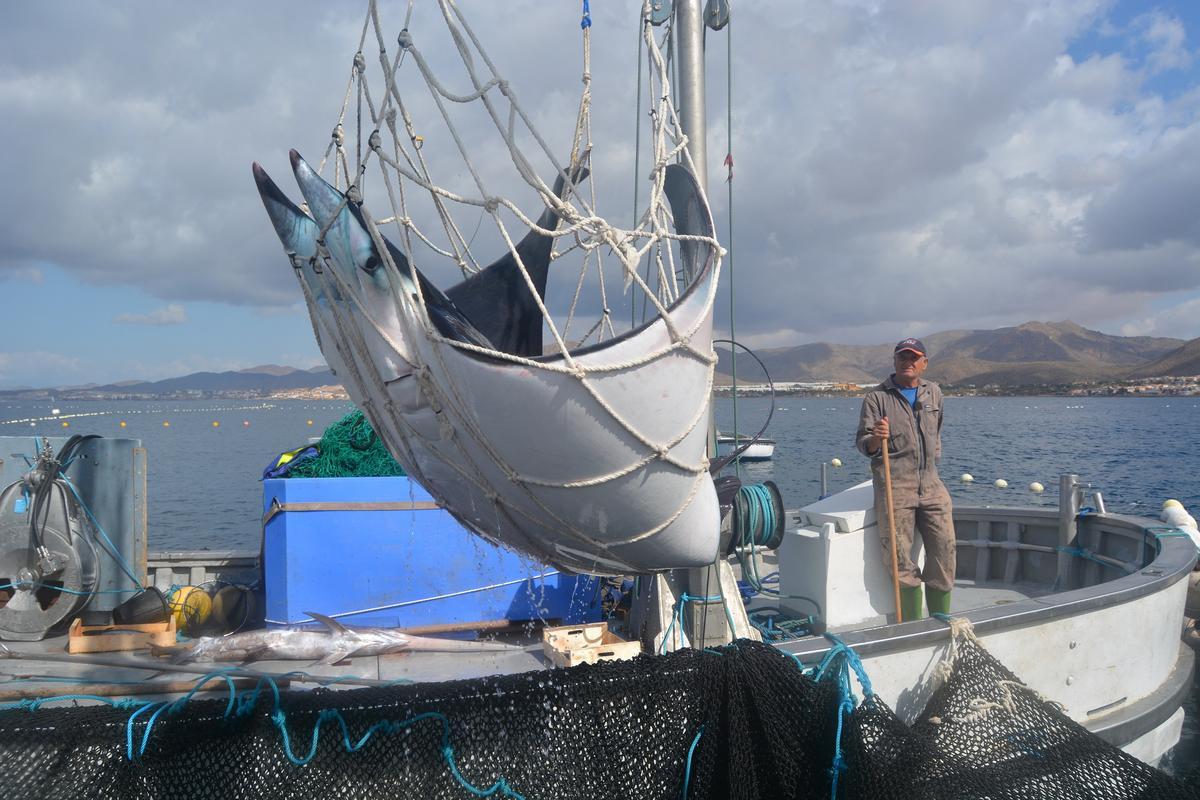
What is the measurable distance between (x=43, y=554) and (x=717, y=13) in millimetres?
6194

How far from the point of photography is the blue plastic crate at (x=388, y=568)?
18.9 ft

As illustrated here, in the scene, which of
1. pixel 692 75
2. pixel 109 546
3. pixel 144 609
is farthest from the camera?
pixel 109 546

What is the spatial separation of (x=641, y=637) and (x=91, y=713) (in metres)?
3.16

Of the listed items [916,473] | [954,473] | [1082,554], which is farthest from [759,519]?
[954,473]

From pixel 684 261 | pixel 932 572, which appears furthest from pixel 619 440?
pixel 932 572

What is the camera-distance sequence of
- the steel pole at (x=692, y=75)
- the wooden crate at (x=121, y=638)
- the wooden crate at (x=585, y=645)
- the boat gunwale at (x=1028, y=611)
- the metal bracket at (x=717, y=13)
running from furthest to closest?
the wooden crate at (x=121, y=638)
the wooden crate at (x=585, y=645)
the metal bracket at (x=717, y=13)
the steel pole at (x=692, y=75)
the boat gunwale at (x=1028, y=611)

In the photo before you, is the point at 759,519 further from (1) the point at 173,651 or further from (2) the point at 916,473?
(1) the point at 173,651

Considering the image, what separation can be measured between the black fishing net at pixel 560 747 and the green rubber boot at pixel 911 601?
2402 mm

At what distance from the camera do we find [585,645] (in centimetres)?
495

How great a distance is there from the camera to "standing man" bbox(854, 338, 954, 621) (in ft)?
17.3

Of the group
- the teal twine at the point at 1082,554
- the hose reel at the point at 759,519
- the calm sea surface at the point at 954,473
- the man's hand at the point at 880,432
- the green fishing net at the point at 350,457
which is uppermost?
the man's hand at the point at 880,432

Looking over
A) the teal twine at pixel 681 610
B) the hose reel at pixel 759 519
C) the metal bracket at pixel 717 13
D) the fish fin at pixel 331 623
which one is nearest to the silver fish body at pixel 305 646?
the fish fin at pixel 331 623

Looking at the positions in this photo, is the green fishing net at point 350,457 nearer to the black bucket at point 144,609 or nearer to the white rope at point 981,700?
the black bucket at point 144,609

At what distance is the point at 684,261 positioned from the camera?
118 inches
